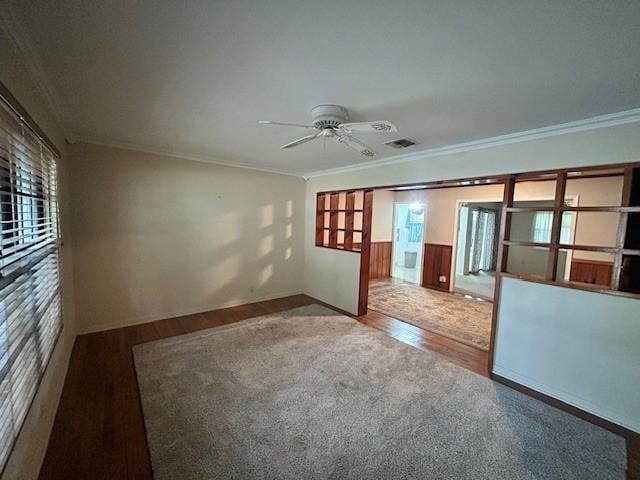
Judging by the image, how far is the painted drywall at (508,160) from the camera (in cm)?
204

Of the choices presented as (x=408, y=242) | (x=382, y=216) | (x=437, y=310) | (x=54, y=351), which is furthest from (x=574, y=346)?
(x=408, y=242)

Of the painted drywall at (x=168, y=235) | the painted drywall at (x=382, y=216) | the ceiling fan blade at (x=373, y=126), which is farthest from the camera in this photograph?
the painted drywall at (x=382, y=216)

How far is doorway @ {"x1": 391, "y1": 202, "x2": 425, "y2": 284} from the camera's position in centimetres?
694

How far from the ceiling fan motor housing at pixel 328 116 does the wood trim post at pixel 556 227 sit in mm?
1989

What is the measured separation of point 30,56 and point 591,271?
6.54 meters

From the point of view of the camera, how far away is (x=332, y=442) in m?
1.79

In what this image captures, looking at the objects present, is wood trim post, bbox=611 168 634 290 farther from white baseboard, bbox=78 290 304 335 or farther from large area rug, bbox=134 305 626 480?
white baseboard, bbox=78 290 304 335

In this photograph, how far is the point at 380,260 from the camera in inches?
271

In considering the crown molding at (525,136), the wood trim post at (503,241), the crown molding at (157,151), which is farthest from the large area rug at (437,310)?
the crown molding at (157,151)

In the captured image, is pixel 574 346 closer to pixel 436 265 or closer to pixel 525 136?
pixel 525 136

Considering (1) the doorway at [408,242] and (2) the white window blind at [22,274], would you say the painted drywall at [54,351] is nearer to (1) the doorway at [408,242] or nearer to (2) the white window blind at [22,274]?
(2) the white window blind at [22,274]

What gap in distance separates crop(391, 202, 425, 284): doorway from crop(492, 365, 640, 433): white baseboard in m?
3.77

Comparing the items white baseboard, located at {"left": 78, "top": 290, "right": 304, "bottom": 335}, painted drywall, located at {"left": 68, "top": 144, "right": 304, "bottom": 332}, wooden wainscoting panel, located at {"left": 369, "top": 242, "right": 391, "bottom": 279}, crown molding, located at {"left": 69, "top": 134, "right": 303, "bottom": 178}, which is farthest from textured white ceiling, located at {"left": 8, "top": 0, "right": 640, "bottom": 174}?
wooden wainscoting panel, located at {"left": 369, "top": 242, "right": 391, "bottom": 279}

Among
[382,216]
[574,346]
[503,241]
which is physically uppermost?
[382,216]
